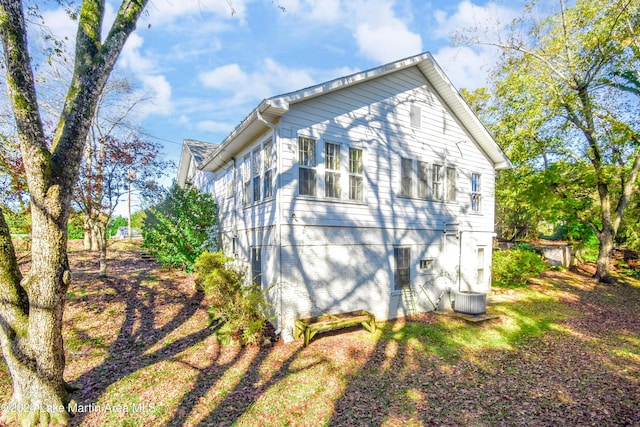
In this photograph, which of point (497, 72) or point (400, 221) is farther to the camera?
point (497, 72)

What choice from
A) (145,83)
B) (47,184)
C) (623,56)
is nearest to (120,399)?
(47,184)

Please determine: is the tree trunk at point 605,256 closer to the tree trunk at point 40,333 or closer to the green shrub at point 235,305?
the green shrub at point 235,305

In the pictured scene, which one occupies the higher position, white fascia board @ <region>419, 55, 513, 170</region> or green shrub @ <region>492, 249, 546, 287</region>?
white fascia board @ <region>419, 55, 513, 170</region>

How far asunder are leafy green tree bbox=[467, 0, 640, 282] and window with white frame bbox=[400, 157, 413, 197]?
9158mm

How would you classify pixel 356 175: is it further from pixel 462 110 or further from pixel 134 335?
pixel 134 335

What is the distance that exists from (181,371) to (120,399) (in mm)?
1193

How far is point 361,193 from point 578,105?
14.2 m

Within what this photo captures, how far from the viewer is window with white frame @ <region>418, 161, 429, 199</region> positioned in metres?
10.9

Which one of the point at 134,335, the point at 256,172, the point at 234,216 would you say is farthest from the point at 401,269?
the point at 134,335

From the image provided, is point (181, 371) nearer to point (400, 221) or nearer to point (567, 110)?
point (400, 221)

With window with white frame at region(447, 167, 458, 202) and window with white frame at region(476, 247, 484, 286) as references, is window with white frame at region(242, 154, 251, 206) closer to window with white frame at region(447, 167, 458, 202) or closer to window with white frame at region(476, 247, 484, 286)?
window with white frame at region(447, 167, 458, 202)

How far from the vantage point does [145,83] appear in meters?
19.7

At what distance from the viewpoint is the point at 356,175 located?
929cm

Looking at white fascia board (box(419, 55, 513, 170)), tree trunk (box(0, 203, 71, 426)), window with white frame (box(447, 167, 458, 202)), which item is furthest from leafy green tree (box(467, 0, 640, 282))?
tree trunk (box(0, 203, 71, 426))
